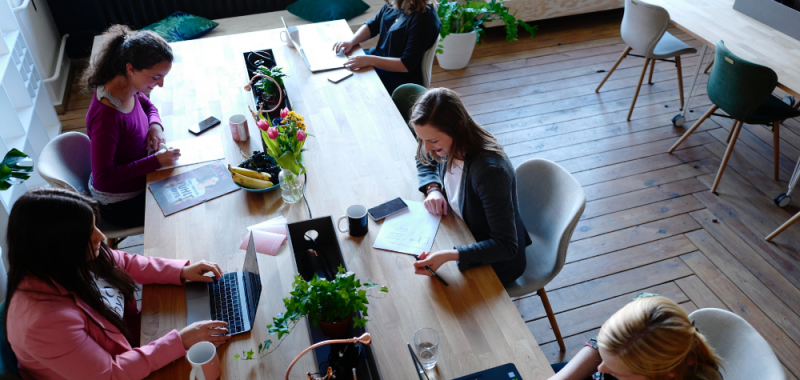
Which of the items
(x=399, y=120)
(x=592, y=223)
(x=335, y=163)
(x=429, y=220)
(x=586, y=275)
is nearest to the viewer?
(x=429, y=220)

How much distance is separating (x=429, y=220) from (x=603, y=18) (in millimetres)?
4523

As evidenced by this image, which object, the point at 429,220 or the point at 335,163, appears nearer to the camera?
the point at 429,220

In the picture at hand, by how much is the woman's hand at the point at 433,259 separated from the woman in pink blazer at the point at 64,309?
65cm

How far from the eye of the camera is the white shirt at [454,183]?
6.48 ft

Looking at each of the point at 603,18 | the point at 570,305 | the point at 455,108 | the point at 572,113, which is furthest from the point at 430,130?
the point at 603,18

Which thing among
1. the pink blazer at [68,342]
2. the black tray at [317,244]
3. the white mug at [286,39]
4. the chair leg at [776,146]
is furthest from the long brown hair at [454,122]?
the chair leg at [776,146]

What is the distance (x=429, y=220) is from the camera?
1993 mm

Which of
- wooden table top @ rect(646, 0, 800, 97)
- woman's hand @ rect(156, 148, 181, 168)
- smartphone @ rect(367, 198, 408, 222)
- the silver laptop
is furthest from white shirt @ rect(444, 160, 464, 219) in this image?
wooden table top @ rect(646, 0, 800, 97)

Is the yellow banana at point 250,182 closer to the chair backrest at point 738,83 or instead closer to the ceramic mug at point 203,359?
the ceramic mug at point 203,359

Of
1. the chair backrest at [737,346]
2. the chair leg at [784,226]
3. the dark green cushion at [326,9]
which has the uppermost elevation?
the chair backrest at [737,346]

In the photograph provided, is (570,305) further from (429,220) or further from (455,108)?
(455,108)

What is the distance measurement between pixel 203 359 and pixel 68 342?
1.13ft

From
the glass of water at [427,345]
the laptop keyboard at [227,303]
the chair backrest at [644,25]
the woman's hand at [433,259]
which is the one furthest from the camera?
the chair backrest at [644,25]

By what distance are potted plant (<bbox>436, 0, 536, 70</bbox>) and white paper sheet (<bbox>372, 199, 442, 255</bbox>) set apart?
2.55 m
